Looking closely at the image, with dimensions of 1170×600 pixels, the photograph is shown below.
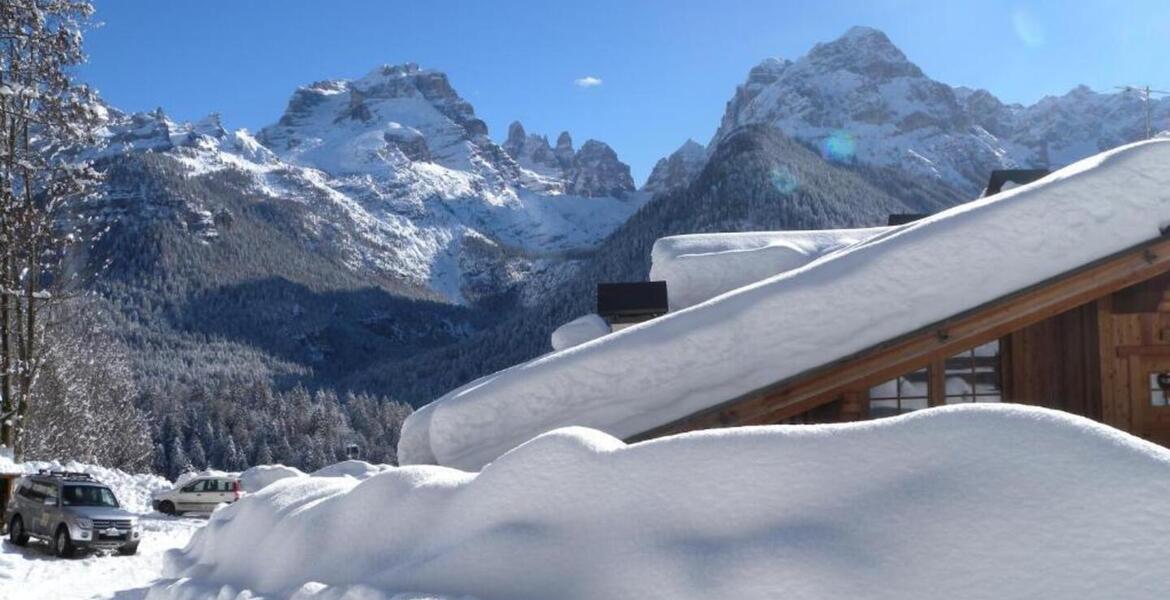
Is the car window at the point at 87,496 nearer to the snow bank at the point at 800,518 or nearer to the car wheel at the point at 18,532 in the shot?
the car wheel at the point at 18,532

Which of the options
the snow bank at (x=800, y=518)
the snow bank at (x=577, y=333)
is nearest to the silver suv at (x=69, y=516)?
the snow bank at (x=577, y=333)

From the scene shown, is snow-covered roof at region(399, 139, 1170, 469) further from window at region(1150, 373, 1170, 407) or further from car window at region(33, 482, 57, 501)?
car window at region(33, 482, 57, 501)

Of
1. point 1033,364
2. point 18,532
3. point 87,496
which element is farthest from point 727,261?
point 18,532

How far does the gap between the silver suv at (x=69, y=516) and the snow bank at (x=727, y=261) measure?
457 inches

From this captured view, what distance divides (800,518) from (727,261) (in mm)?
8176

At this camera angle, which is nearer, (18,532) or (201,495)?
(18,532)

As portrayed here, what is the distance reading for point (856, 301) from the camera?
338 inches

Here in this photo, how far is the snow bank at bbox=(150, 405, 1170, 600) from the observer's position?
3875 millimetres

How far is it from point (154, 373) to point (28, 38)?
135839mm

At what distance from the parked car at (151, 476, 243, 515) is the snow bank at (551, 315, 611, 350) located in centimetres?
2057

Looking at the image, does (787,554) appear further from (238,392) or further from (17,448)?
(238,392)

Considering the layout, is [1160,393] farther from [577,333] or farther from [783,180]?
[783,180]

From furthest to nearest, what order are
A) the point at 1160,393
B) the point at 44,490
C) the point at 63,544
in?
the point at 44,490 < the point at 63,544 < the point at 1160,393

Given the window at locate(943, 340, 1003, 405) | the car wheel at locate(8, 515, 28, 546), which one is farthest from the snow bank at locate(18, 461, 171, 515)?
the window at locate(943, 340, 1003, 405)
